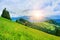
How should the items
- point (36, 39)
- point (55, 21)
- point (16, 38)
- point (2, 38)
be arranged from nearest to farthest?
1. point (2, 38)
2. point (16, 38)
3. point (36, 39)
4. point (55, 21)

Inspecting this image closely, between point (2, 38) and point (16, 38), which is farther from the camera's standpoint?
point (16, 38)

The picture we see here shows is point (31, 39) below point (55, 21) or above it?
above

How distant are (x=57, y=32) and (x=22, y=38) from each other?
21.5m

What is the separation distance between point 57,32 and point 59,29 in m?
1.27

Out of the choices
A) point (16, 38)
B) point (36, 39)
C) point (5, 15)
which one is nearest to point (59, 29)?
point (5, 15)

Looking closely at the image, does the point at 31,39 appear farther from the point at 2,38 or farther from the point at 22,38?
the point at 2,38

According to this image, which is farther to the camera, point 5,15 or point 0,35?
point 5,15

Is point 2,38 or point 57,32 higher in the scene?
point 2,38

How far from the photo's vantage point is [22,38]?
866 inches

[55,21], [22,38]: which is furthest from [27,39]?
[55,21]

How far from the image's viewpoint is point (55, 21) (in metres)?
59.4

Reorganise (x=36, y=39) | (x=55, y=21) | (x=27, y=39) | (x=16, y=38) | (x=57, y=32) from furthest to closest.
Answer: (x=55, y=21) < (x=57, y=32) < (x=36, y=39) < (x=27, y=39) < (x=16, y=38)

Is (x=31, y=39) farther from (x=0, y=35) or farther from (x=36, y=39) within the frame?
(x=0, y=35)

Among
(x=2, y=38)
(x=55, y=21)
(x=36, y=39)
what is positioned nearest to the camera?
(x=2, y=38)
